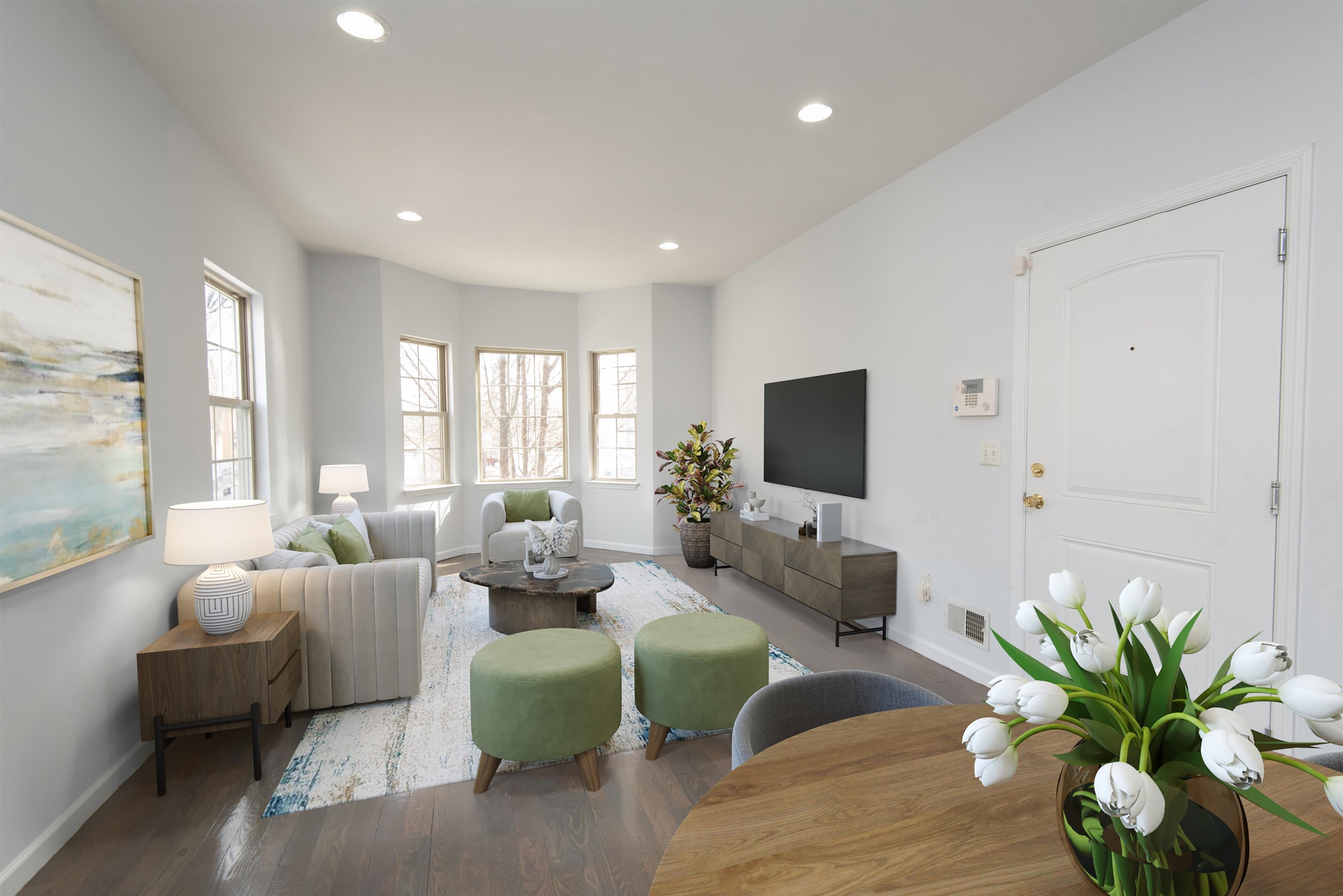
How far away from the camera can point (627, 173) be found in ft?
11.8

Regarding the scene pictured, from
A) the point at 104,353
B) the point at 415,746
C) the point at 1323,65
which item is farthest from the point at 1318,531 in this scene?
the point at 104,353

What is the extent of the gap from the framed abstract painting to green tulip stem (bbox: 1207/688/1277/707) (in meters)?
2.58

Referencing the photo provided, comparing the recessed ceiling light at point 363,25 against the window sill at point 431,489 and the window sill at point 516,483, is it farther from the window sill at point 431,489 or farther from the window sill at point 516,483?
the window sill at point 516,483

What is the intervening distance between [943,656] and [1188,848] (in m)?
2.97

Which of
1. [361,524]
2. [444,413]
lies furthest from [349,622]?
[444,413]

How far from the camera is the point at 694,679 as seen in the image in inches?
95.7

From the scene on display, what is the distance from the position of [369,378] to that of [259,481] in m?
1.54

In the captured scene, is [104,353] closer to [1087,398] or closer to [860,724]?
[860,724]

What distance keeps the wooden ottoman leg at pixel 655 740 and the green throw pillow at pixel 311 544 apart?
6.10 feet

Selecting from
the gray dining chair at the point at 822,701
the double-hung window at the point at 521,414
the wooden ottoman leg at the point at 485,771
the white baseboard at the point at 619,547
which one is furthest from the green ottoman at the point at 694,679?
the double-hung window at the point at 521,414

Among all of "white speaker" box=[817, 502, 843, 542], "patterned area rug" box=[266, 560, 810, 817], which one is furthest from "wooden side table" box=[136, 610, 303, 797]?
"white speaker" box=[817, 502, 843, 542]

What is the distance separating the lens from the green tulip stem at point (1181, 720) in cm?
63

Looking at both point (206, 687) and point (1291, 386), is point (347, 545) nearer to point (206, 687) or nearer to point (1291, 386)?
point (206, 687)

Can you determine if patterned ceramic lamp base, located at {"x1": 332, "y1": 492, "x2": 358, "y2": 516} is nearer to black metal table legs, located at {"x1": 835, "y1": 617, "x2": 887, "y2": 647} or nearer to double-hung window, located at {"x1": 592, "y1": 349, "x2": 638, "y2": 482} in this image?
double-hung window, located at {"x1": 592, "y1": 349, "x2": 638, "y2": 482}
